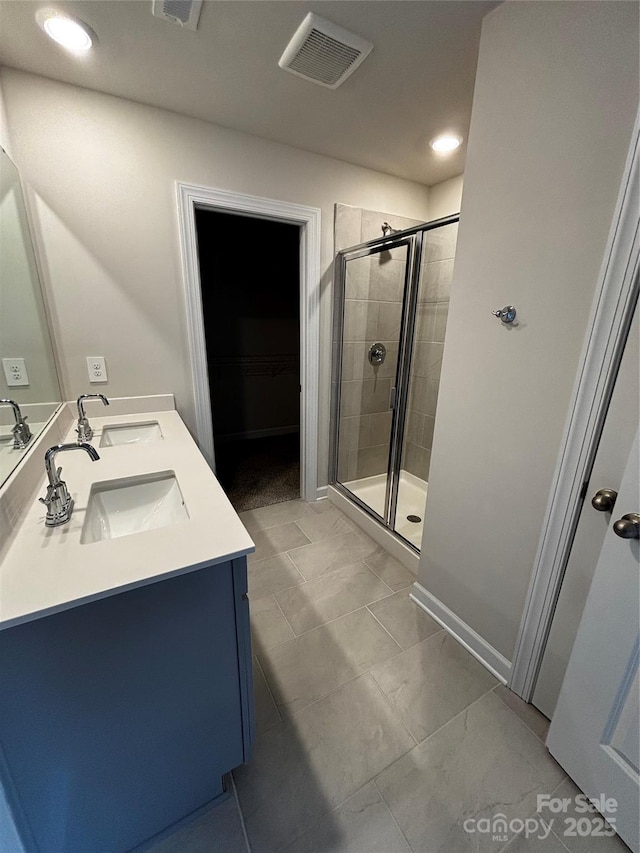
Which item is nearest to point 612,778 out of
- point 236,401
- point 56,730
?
point 56,730

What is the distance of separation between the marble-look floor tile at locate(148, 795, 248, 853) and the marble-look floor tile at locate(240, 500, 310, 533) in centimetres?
146

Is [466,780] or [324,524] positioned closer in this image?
[466,780]

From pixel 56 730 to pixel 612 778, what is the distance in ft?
4.87

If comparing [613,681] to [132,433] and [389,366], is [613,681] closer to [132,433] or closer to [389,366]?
[389,366]

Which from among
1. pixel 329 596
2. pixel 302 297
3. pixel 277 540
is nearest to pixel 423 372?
pixel 302 297

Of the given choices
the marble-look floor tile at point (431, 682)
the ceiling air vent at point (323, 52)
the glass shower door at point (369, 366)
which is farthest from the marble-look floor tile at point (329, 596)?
the ceiling air vent at point (323, 52)

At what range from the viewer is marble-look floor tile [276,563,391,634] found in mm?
1721

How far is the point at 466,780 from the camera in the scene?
1.11 metres

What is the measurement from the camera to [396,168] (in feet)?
7.59

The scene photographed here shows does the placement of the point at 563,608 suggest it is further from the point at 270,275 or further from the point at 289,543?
the point at 270,275

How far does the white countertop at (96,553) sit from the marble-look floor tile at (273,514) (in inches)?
53.9

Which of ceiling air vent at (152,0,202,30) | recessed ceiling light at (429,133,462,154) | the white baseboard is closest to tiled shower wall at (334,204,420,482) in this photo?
recessed ceiling light at (429,133,462,154)

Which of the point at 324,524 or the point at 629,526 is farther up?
the point at 629,526

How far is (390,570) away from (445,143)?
2.52m
